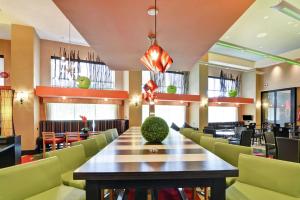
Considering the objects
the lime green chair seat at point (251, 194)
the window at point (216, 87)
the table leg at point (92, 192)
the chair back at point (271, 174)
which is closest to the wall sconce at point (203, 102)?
the window at point (216, 87)

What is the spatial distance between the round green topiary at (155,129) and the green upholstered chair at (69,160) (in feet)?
2.73

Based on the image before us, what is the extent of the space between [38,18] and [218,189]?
730cm

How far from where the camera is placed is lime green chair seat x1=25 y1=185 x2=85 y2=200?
4.89ft

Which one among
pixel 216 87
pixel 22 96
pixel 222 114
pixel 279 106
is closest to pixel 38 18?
pixel 22 96

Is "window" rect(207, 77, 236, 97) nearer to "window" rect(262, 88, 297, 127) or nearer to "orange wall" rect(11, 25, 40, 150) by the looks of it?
"window" rect(262, 88, 297, 127)

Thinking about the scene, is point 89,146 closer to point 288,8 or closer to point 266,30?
point 288,8

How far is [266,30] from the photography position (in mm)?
7504

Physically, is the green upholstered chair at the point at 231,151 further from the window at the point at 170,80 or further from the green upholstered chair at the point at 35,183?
the window at the point at 170,80

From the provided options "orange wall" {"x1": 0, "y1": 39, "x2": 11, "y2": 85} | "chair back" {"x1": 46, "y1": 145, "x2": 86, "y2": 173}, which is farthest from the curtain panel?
"chair back" {"x1": 46, "y1": 145, "x2": 86, "y2": 173}

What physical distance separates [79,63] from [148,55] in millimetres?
6842

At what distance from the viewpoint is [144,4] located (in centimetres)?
274

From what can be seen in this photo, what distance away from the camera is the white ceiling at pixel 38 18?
17.9 ft

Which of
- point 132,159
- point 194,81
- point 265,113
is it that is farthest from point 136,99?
point 265,113

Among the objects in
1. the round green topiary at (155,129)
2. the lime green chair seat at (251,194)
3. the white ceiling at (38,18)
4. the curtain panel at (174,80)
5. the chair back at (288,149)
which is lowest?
the chair back at (288,149)
